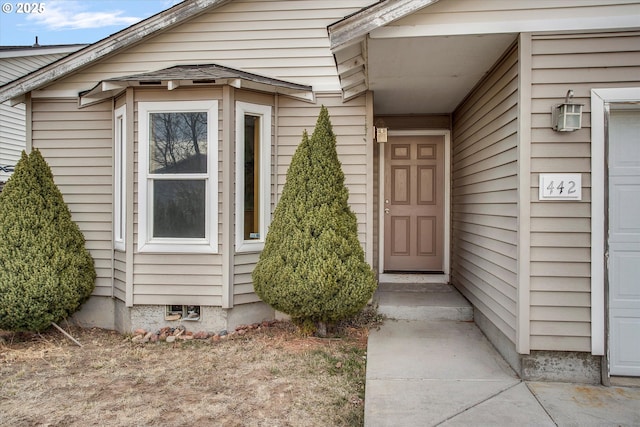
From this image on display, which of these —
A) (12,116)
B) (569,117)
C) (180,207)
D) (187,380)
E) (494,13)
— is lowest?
(187,380)

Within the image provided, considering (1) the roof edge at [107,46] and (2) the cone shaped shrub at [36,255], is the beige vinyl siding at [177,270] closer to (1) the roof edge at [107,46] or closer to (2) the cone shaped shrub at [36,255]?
(2) the cone shaped shrub at [36,255]

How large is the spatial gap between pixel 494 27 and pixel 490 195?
152cm

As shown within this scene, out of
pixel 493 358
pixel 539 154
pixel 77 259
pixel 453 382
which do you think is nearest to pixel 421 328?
pixel 493 358

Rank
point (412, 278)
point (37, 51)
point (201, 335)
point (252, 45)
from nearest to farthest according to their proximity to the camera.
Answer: point (201, 335) < point (252, 45) < point (412, 278) < point (37, 51)

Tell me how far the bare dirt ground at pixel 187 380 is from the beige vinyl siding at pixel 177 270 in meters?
0.49

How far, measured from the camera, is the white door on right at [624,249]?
10.1ft

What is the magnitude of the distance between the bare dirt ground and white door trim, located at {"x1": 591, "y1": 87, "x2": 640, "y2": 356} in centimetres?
175

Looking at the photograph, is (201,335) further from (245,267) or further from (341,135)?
(341,135)

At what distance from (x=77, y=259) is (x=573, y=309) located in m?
4.81

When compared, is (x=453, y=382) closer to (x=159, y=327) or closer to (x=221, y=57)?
(x=159, y=327)

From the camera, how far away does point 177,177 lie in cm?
452

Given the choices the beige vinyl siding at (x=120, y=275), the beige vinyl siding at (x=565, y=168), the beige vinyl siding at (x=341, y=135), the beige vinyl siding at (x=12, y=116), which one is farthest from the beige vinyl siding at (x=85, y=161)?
the beige vinyl siding at (x=12, y=116)

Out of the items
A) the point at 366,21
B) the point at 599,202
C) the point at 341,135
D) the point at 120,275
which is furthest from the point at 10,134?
the point at 599,202

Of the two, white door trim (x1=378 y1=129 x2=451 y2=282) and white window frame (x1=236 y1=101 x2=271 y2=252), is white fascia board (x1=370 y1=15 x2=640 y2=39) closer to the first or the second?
white window frame (x1=236 y1=101 x2=271 y2=252)
